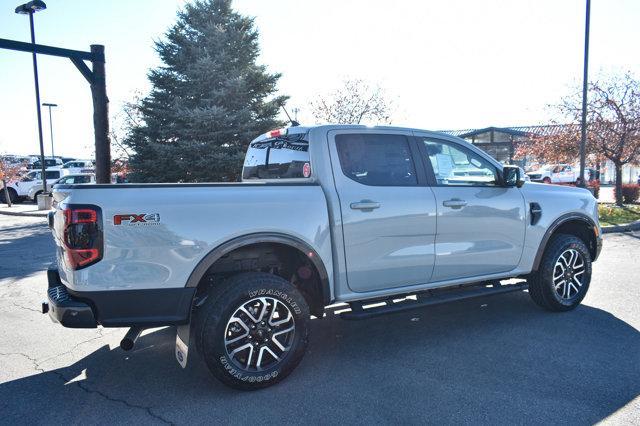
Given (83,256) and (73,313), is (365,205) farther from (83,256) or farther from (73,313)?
(73,313)

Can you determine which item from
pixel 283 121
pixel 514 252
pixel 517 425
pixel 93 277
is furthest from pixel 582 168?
pixel 93 277

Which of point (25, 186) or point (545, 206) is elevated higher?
point (545, 206)

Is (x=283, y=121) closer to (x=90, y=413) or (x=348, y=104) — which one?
(x=348, y=104)

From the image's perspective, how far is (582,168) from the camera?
14.2 metres

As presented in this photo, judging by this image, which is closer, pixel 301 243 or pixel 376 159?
pixel 301 243

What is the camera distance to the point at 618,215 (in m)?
14.7

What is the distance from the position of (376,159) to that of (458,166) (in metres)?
0.93

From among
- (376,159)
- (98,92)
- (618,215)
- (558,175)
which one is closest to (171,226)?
(376,159)

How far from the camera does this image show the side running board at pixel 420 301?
13.3ft

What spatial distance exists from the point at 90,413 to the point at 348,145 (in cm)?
278

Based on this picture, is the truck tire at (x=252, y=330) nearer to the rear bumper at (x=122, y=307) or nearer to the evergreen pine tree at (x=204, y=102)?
the rear bumper at (x=122, y=307)

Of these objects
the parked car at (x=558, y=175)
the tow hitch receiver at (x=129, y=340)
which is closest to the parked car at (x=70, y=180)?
the tow hitch receiver at (x=129, y=340)

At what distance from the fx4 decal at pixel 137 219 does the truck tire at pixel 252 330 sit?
0.68 meters

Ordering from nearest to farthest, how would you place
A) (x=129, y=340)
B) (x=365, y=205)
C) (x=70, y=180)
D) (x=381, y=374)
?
(x=129, y=340), (x=381, y=374), (x=365, y=205), (x=70, y=180)
